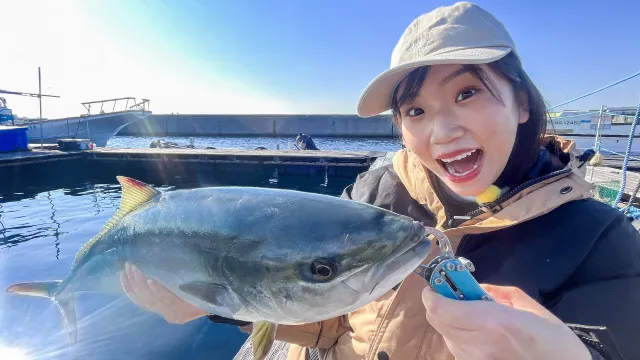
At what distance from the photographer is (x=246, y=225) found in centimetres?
171

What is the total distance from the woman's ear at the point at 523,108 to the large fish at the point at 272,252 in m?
1.16

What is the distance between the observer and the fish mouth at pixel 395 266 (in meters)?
1.38

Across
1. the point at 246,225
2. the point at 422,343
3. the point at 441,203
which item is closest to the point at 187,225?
the point at 246,225

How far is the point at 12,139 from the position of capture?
24.0m

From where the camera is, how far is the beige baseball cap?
5.75 ft

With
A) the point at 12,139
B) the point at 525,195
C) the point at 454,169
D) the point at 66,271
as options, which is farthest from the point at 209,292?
the point at 12,139

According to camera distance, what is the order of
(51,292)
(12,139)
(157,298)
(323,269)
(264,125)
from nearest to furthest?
(323,269), (157,298), (51,292), (12,139), (264,125)

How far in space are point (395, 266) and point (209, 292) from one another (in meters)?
0.99

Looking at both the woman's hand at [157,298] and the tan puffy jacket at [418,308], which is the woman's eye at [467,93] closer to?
the tan puffy jacket at [418,308]

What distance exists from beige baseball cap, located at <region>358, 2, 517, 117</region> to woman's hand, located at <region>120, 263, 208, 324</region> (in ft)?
5.67

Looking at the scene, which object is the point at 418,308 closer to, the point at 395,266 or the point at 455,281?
the point at 395,266

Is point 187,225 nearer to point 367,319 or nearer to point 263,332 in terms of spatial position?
point 263,332

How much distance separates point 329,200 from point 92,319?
735 centimetres

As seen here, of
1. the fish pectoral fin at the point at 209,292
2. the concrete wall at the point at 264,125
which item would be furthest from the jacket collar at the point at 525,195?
the concrete wall at the point at 264,125
